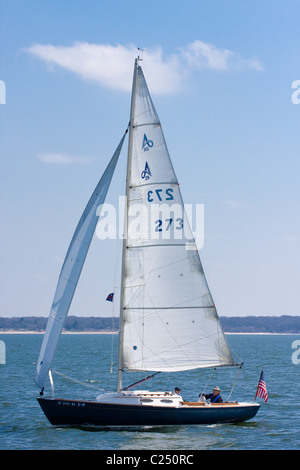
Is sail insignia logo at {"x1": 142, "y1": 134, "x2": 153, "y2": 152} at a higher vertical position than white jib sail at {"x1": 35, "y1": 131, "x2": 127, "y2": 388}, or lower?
higher

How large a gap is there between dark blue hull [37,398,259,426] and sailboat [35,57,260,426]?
0.45 ft

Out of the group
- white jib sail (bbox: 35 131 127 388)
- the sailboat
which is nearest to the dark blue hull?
the sailboat

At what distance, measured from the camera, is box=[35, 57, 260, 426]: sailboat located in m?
26.7

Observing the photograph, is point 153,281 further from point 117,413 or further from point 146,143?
point 146,143

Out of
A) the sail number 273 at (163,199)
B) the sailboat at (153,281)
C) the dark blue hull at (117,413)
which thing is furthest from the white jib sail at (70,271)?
the sail number 273 at (163,199)

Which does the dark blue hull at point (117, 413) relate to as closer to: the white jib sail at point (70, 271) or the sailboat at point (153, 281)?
the sailboat at point (153, 281)

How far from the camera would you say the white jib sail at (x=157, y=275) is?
26781mm

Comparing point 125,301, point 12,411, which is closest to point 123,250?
point 125,301

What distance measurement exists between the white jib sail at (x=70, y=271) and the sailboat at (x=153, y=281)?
0.13 ft

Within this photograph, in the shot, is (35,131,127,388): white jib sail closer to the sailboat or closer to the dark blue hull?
the sailboat

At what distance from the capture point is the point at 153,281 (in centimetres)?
2703

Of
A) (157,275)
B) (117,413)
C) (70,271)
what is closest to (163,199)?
(157,275)

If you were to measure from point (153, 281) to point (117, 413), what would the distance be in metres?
5.37
